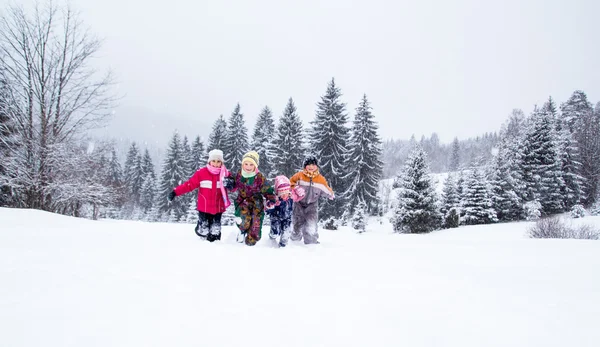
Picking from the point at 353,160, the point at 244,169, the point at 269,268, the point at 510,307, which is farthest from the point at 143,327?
the point at 353,160

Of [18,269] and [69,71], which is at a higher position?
[69,71]

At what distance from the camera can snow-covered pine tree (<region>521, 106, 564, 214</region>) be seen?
21156 mm

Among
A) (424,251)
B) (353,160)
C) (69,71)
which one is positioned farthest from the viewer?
(353,160)

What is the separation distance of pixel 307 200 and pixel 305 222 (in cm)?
38

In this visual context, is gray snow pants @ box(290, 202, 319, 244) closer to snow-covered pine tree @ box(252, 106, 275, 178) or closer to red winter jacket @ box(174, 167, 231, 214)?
red winter jacket @ box(174, 167, 231, 214)

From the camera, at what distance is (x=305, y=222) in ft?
15.5

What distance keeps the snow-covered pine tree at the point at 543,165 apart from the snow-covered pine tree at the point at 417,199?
28.6 ft

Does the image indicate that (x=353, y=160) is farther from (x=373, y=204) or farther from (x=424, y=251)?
(x=424, y=251)

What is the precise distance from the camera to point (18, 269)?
1.87 metres

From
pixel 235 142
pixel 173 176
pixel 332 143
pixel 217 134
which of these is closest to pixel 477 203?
pixel 332 143

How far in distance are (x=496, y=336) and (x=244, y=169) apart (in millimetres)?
3745

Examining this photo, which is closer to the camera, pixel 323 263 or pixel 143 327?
pixel 143 327

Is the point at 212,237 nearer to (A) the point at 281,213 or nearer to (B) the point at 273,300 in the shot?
(A) the point at 281,213

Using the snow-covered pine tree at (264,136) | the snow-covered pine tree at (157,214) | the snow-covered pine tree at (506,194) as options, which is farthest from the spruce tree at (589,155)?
the snow-covered pine tree at (157,214)
